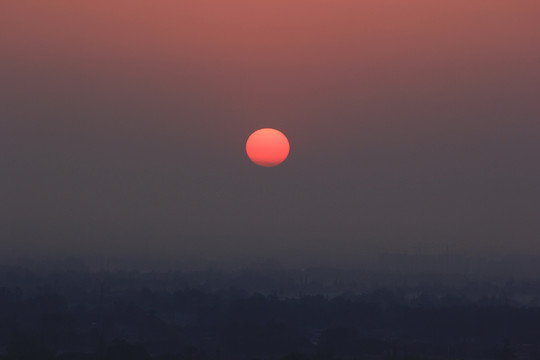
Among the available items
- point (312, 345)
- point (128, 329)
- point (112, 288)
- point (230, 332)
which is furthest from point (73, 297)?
point (312, 345)

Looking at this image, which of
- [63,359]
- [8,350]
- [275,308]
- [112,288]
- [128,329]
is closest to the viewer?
[63,359]

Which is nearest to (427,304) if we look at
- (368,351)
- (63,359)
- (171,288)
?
(368,351)

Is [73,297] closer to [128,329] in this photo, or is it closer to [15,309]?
[15,309]

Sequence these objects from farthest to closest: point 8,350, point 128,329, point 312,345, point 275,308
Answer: point 275,308
point 128,329
point 312,345
point 8,350

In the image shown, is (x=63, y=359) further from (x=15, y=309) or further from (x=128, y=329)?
(x=15, y=309)

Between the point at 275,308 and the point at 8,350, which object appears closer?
the point at 8,350

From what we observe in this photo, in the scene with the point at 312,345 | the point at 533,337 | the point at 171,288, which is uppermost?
the point at 171,288

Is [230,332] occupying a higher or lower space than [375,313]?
lower
